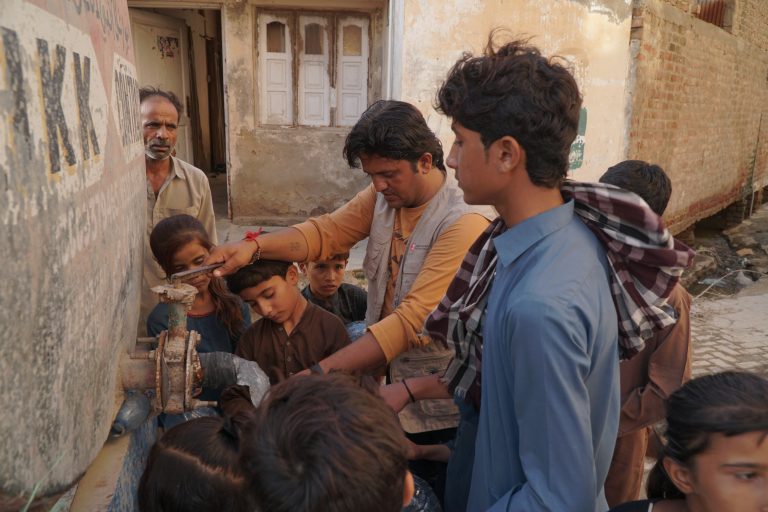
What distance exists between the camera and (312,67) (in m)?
7.03

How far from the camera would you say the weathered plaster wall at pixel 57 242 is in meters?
0.84

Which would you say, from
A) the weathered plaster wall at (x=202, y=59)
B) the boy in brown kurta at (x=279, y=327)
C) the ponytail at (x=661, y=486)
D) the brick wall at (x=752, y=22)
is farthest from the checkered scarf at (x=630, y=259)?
the brick wall at (x=752, y=22)

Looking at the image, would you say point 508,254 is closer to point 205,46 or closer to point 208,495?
point 208,495

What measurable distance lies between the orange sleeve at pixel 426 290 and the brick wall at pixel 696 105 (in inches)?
239

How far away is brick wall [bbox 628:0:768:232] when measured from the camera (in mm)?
7383

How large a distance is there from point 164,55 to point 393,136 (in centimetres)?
690

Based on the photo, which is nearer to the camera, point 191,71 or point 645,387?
point 645,387

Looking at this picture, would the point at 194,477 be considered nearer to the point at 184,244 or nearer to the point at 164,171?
the point at 184,244

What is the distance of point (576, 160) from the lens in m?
6.99

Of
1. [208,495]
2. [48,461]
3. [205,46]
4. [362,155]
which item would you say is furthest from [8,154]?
[205,46]

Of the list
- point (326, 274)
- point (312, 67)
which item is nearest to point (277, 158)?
point (312, 67)

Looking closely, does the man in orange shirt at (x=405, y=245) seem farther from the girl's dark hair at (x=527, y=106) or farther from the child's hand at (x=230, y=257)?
the girl's dark hair at (x=527, y=106)

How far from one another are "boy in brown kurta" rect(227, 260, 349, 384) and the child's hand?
0.15ft

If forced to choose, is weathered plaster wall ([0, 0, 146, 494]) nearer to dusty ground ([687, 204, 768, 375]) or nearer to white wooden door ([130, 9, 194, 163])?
dusty ground ([687, 204, 768, 375])
